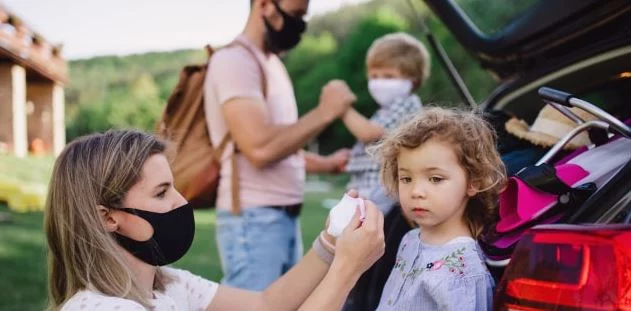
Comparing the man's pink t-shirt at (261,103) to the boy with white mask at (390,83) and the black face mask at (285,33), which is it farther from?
the boy with white mask at (390,83)

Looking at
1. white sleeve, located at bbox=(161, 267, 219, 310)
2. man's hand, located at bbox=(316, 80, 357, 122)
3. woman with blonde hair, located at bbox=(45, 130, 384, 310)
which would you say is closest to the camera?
woman with blonde hair, located at bbox=(45, 130, 384, 310)

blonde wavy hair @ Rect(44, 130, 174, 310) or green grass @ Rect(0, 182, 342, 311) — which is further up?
blonde wavy hair @ Rect(44, 130, 174, 310)

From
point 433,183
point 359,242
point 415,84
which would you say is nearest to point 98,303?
point 359,242

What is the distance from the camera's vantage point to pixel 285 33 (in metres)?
3.64

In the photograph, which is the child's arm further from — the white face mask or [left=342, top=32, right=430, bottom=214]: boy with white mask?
the white face mask

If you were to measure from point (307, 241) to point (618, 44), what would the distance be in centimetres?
951

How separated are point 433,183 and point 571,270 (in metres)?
0.62

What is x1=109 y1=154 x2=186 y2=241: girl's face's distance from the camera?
2047 millimetres

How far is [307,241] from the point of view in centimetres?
1155

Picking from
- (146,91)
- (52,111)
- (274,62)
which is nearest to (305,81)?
(146,91)

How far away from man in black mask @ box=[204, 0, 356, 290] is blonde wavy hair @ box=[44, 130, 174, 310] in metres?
Result: 1.27

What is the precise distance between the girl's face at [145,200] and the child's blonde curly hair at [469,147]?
0.57 m

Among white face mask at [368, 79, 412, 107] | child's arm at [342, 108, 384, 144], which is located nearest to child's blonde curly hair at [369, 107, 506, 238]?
child's arm at [342, 108, 384, 144]

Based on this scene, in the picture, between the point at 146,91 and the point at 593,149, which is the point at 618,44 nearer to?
the point at 593,149
